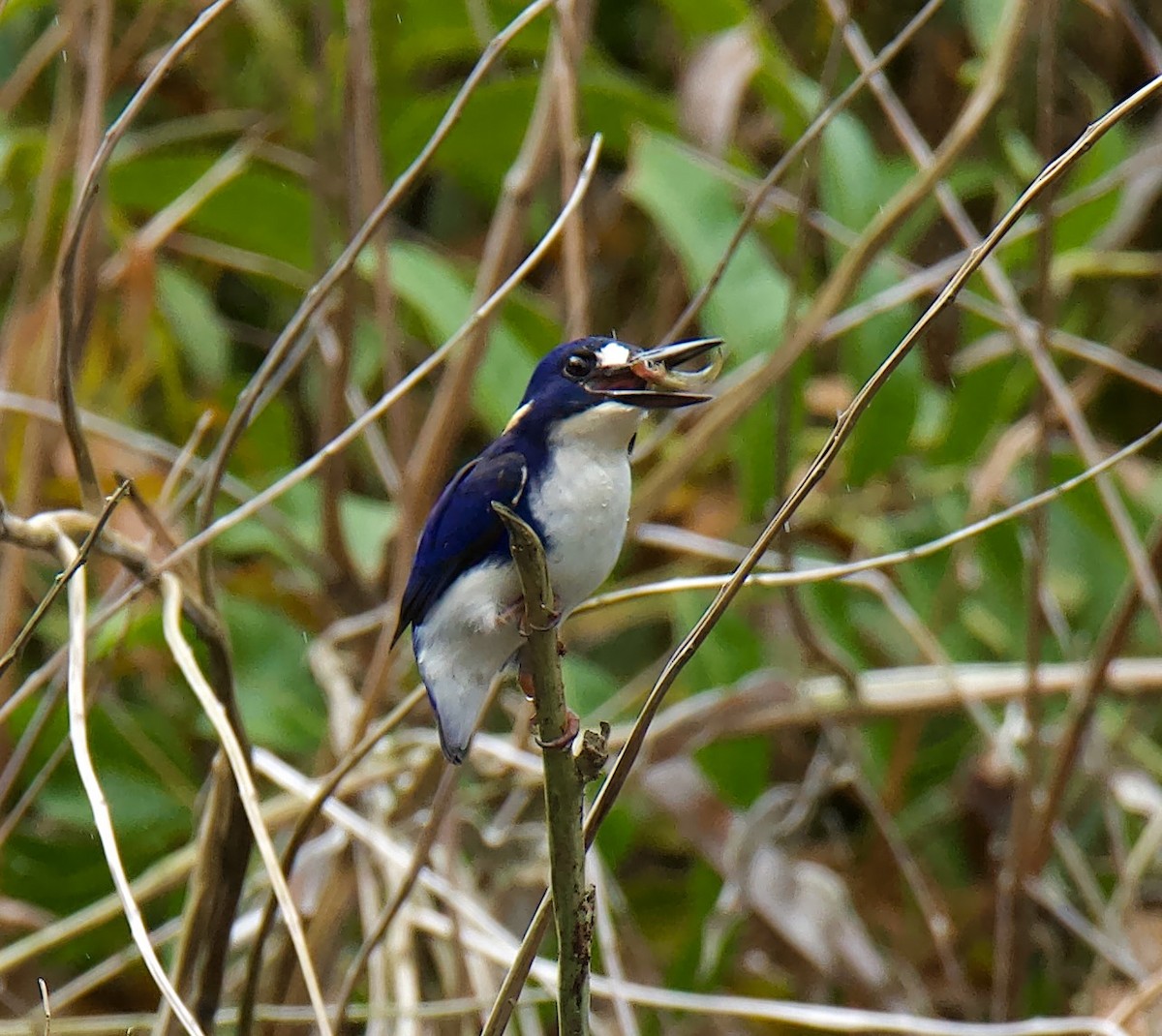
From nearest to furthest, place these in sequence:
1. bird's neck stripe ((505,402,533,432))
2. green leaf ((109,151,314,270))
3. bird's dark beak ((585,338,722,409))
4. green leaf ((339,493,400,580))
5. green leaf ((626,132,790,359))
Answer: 1. bird's dark beak ((585,338,722,409))
2. bird's neck stripe ((505,402,533,432))
3. green leaf ((339,493,400,580))
4. green leaf ((626,132,790,359))
5. green leaf ((109,151,314,270))

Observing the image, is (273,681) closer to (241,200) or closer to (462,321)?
(462,321)

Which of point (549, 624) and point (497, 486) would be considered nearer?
point (549, 624)

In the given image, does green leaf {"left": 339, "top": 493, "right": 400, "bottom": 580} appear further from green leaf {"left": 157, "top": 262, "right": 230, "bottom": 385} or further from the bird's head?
the bird's head

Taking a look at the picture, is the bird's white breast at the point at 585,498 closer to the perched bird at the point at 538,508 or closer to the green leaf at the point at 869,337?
the perched bird at the point at 538,508

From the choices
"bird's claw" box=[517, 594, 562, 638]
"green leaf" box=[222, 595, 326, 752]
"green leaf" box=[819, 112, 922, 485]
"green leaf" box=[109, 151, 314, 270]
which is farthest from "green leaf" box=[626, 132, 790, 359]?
"bird's claw" box=[517, 594, 562, 638]

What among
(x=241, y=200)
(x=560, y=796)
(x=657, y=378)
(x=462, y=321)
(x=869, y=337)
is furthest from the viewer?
(x=241, y=200)

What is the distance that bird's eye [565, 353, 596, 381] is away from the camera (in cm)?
124

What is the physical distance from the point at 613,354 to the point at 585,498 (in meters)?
0.12

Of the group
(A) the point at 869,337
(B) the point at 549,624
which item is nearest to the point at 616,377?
(B) the point at 549,624

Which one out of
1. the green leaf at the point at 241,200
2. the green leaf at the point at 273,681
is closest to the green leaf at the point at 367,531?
the green leaf at the point at 273,681

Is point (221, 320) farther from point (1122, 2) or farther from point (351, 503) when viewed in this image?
point (1122, 2)

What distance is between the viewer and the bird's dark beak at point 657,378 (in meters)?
1.15

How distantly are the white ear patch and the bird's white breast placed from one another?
4 cm

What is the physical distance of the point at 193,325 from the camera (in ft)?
10.3
